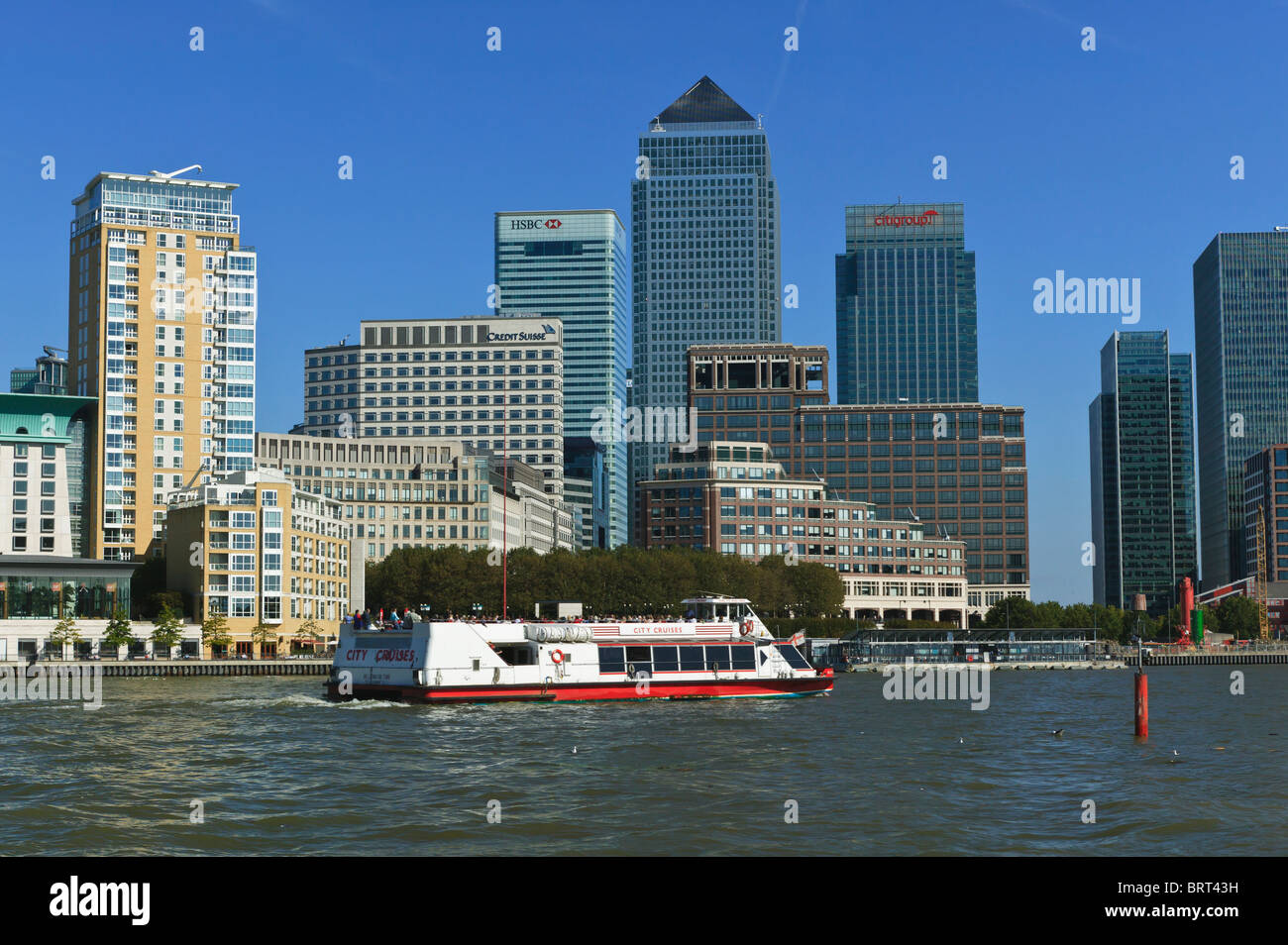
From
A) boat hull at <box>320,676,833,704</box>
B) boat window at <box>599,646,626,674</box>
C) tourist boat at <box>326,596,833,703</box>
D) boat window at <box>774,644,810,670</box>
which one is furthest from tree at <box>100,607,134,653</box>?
boat window at <box>774,644,810,670</box>

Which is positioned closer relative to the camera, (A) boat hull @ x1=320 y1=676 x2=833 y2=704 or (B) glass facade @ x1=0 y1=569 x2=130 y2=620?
(A) boat hull @ x1=320 y1=676 x2=833 y2=704

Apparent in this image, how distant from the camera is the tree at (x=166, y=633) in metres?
152

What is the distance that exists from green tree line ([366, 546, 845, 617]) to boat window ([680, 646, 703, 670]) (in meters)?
80.6

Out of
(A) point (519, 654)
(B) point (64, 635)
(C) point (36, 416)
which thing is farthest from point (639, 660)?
(C) point (36, 416)

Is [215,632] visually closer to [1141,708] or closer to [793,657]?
[793,657]

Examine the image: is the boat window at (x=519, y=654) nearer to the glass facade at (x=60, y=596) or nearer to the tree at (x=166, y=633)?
the tree at (x=166, y=633)

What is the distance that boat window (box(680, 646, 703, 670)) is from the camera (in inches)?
3263

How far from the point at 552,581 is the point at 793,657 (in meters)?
83.9

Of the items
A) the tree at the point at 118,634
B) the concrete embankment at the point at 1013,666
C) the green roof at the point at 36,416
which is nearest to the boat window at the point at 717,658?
the concrete embankment at the point at 1013,666

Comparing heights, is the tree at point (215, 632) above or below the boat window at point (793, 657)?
below

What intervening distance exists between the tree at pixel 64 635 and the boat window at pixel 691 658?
91.5m

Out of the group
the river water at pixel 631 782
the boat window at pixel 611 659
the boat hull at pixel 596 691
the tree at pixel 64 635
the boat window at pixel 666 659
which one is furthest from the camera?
the tree at pixel 64 635

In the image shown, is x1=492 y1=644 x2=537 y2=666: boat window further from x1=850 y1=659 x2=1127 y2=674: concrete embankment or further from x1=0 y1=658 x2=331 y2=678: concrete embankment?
x1=850 y1=659 x2=1127 y2=674: concrete embankment
